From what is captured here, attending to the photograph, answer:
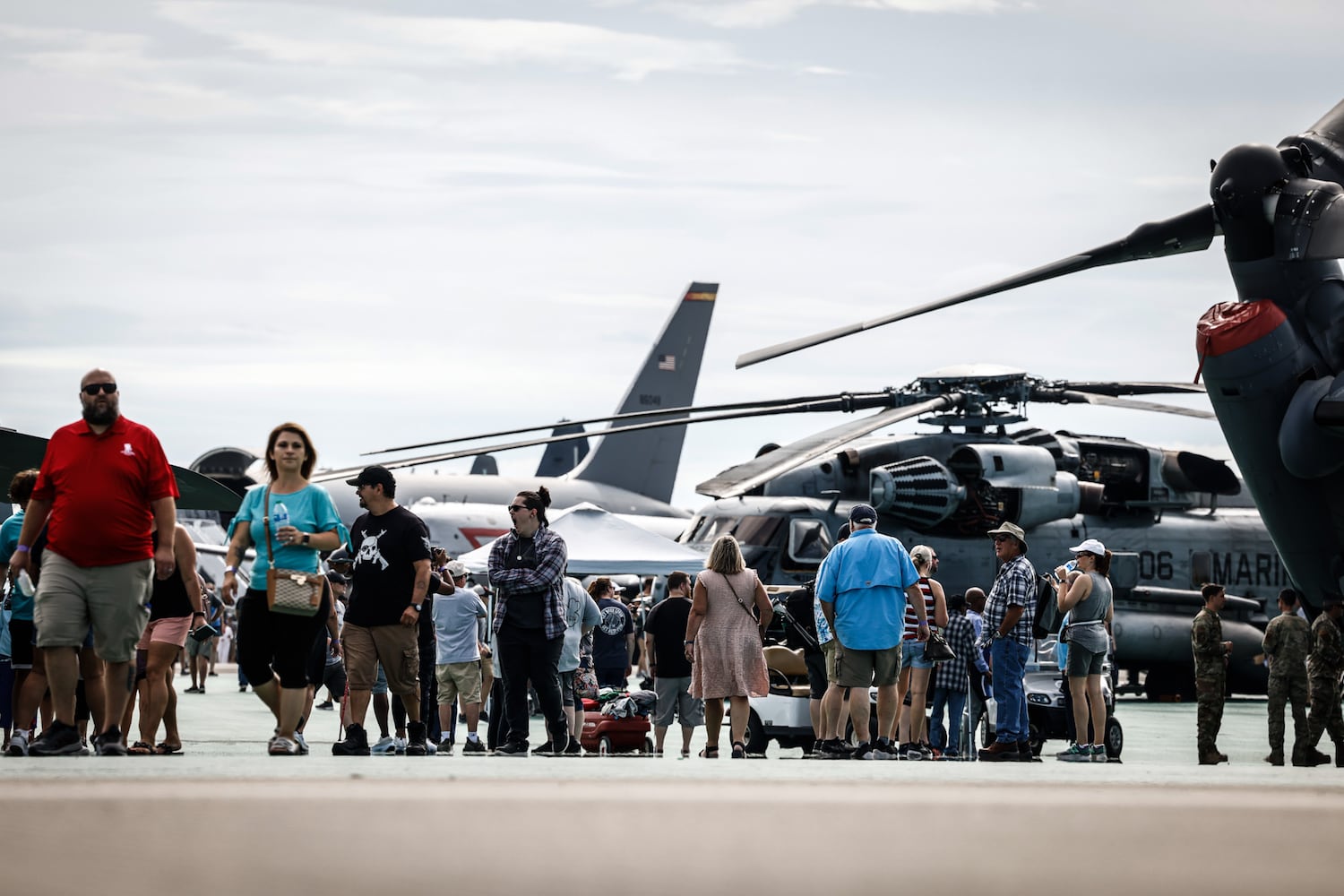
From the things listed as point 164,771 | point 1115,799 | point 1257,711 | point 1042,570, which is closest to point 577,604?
point 164,771

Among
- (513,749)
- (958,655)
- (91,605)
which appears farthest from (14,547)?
(958,655)

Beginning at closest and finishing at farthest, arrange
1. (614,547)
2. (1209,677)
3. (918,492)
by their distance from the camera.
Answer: (1209,677)
(614,547)
(918,492)

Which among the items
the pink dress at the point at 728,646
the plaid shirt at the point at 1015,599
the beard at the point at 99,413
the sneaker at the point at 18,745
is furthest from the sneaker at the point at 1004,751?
the beard at the point at 99,413

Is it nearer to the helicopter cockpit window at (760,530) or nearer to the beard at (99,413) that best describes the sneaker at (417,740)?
the beard at (99,413)

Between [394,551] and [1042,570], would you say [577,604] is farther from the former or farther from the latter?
[1042,570]

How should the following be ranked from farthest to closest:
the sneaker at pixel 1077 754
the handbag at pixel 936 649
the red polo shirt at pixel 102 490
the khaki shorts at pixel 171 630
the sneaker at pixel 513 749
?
the handbag at pixel 936 649
the sneaker at pixel 1077 754
the sneaker at pixel 513 749
the khaki shorts at pixel 171 630
the red polo shirt at pixel 102 490

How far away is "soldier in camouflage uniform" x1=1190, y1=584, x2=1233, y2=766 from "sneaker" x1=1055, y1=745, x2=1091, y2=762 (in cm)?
114

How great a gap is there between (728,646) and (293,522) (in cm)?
371

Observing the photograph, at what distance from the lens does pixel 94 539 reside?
23.9 ft

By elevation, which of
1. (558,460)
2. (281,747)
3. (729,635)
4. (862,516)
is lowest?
(281,747)

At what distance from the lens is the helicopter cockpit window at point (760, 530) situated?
19.9m

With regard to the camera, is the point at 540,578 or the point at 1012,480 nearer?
the point at 540,578

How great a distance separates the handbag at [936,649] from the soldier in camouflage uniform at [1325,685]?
3.16 meters

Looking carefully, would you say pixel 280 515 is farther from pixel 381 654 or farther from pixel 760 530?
pixel 760 530
